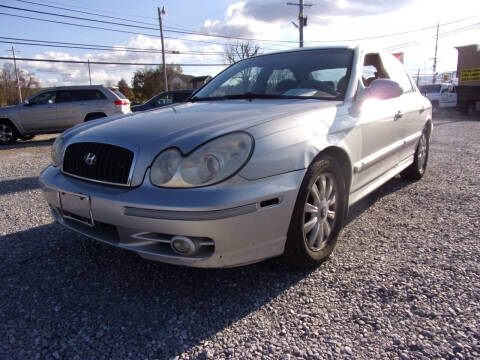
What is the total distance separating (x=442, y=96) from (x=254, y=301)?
2014 centimetres

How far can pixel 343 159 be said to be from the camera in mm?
2588

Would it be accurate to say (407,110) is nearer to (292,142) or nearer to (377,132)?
(377,132)

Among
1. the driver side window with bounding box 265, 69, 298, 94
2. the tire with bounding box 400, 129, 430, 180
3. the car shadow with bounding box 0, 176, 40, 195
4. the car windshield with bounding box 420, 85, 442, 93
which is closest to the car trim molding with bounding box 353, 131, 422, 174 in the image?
the tire with bounding box 400, 129, 430, 180

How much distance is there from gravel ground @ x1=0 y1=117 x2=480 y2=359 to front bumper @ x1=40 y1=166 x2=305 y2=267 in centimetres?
33

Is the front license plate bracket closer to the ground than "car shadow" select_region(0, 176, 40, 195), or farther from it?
farther from it

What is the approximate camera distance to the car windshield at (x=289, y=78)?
9.55 ft

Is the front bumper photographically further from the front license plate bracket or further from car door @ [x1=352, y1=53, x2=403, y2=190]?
car door @ [x1=352, y1=53, x2=403, y2=190]

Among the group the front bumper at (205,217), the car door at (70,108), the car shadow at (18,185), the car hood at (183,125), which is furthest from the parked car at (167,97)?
the front bumper at (205,217)

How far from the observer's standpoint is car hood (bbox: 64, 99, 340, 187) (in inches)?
77.2

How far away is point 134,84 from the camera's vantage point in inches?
2480

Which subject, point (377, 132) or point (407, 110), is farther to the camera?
point (407, 110)

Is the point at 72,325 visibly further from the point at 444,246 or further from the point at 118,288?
the point at 444,246

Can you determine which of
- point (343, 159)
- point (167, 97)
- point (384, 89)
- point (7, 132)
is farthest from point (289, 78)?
point (167, 97)

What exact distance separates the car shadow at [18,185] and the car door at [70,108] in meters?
6.09
